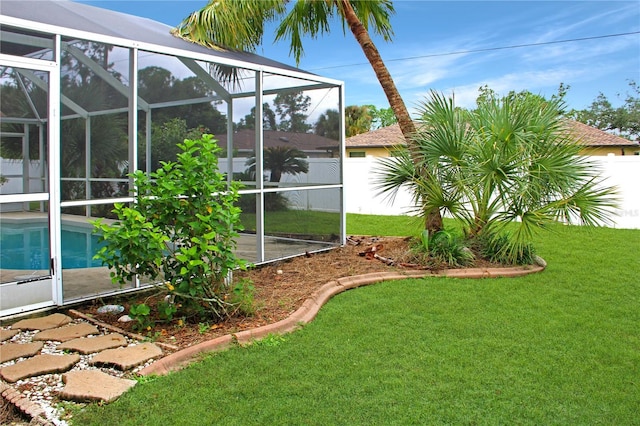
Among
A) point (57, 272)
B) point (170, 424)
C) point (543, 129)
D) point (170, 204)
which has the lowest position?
point (170, 424)

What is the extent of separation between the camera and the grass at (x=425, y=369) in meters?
3.16

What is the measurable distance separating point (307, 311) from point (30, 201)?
2.65 meters

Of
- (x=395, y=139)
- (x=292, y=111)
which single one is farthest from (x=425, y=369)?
(x=395, y=139)

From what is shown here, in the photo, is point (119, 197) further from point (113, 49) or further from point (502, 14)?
point (502, 14)

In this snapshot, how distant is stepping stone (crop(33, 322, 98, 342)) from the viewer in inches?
169

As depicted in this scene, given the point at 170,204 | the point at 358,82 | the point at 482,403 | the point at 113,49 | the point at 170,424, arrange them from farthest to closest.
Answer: the point at 358,82 → the point at 113,49 → the point at 170,204 → the point at 482,403 → the point at 170,424

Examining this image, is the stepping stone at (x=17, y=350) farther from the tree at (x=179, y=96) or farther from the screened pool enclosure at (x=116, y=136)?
the tree at (x=179, y=96)

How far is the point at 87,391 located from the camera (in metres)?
3.34

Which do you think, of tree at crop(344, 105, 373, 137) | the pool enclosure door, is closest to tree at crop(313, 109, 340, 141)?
the pool enclosure door

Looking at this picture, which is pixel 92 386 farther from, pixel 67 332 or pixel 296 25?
pixel 296 25

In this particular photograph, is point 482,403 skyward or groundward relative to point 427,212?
groundward

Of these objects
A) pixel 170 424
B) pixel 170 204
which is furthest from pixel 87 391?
pixel 170 204

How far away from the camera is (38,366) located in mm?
3725

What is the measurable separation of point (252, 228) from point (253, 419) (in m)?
4.17
